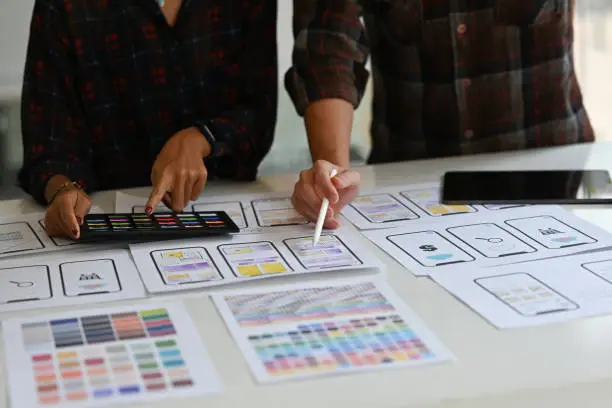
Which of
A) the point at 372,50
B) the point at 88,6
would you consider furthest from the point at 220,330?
the point at 372,50

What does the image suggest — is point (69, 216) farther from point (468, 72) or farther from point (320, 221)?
point (468, 72)

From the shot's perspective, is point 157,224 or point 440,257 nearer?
point 440,257

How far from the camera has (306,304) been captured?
0.90 meters

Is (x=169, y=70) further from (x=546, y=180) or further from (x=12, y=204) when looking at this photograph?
(x=546, y=180)

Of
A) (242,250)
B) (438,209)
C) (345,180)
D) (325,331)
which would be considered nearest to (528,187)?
(438,209)

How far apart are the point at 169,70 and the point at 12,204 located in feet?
1.02

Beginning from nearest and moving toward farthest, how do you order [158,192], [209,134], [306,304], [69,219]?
1. [306,304]
2. [69,219]
3. [158,192]
4. [209,134]

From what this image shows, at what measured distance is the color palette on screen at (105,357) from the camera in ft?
2.42

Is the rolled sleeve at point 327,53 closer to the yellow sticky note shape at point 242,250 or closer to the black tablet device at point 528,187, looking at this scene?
the black tablet device at point 528,187

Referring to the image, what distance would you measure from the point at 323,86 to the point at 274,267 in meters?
0.47

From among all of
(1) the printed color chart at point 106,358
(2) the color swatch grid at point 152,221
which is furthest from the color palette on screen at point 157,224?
(1) the printed color chart at point 106,358

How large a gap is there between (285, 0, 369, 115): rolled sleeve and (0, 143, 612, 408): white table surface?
54cm

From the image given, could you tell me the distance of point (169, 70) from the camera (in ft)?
4.65

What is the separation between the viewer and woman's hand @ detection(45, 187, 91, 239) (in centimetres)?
110
